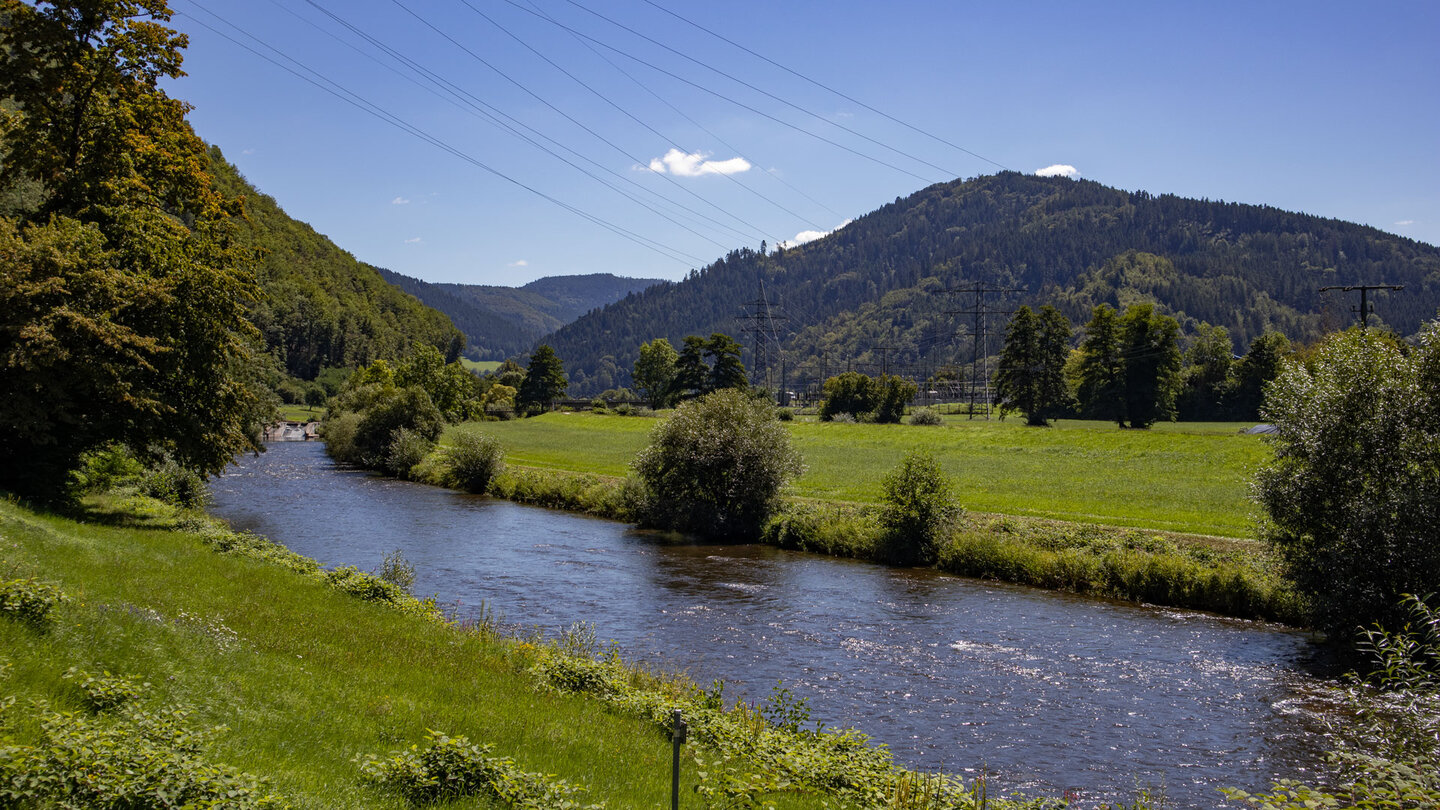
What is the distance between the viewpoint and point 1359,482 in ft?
83.9

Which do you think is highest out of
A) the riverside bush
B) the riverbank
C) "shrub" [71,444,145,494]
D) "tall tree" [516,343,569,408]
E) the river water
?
"tall tree" [516,343,569,408]

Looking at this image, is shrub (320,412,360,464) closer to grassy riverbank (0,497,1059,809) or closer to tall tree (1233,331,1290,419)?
grassy riverbank (0,497,1059,809)

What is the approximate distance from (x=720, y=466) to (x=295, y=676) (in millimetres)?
34508

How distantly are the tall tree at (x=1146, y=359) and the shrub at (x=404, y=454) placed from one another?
7757cm

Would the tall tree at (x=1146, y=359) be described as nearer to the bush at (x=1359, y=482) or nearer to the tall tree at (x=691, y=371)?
the tall tree at (x=691, y=371)

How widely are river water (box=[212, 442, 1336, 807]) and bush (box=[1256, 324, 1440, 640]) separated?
8.85 feet

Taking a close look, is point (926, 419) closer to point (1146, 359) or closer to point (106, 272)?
point (1146, 359)

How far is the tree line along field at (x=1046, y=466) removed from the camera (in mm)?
43500

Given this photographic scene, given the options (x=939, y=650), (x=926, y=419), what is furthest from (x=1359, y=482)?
(x=926, y=419)

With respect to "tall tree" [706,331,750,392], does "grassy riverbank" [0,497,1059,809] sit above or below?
below

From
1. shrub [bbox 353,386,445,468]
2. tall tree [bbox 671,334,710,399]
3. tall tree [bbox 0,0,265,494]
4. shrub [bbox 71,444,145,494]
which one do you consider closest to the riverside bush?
tall tree [bbox 0,0,265,494]

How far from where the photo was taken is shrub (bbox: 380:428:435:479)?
243 ft

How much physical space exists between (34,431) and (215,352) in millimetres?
5560

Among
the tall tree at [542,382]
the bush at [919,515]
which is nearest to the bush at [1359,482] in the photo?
the bush at [919,515]
